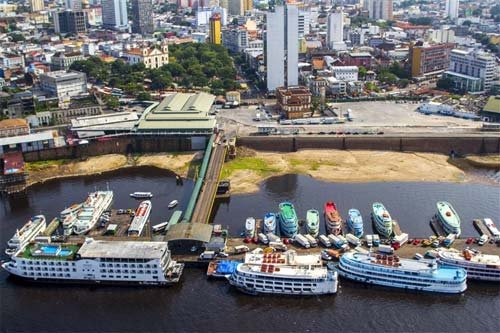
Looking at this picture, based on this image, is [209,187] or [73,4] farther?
[73,4]

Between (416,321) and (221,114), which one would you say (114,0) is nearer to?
(221,114)

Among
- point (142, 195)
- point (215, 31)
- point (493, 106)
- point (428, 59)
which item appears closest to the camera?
point (142, 195)

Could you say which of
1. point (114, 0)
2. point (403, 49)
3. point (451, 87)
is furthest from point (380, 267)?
point (114, 0)

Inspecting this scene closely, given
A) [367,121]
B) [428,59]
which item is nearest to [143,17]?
[428,59]

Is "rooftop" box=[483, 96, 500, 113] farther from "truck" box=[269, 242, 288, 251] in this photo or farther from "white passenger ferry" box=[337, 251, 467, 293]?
"truck" box=[269, 242, 288, 251]

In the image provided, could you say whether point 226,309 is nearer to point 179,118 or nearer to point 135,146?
point 135,146

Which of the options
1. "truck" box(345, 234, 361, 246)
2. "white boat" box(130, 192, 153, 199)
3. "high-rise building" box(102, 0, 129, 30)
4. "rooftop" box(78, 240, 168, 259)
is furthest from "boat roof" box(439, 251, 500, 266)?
"high-rise building" box(102, 0, 129, 30)
